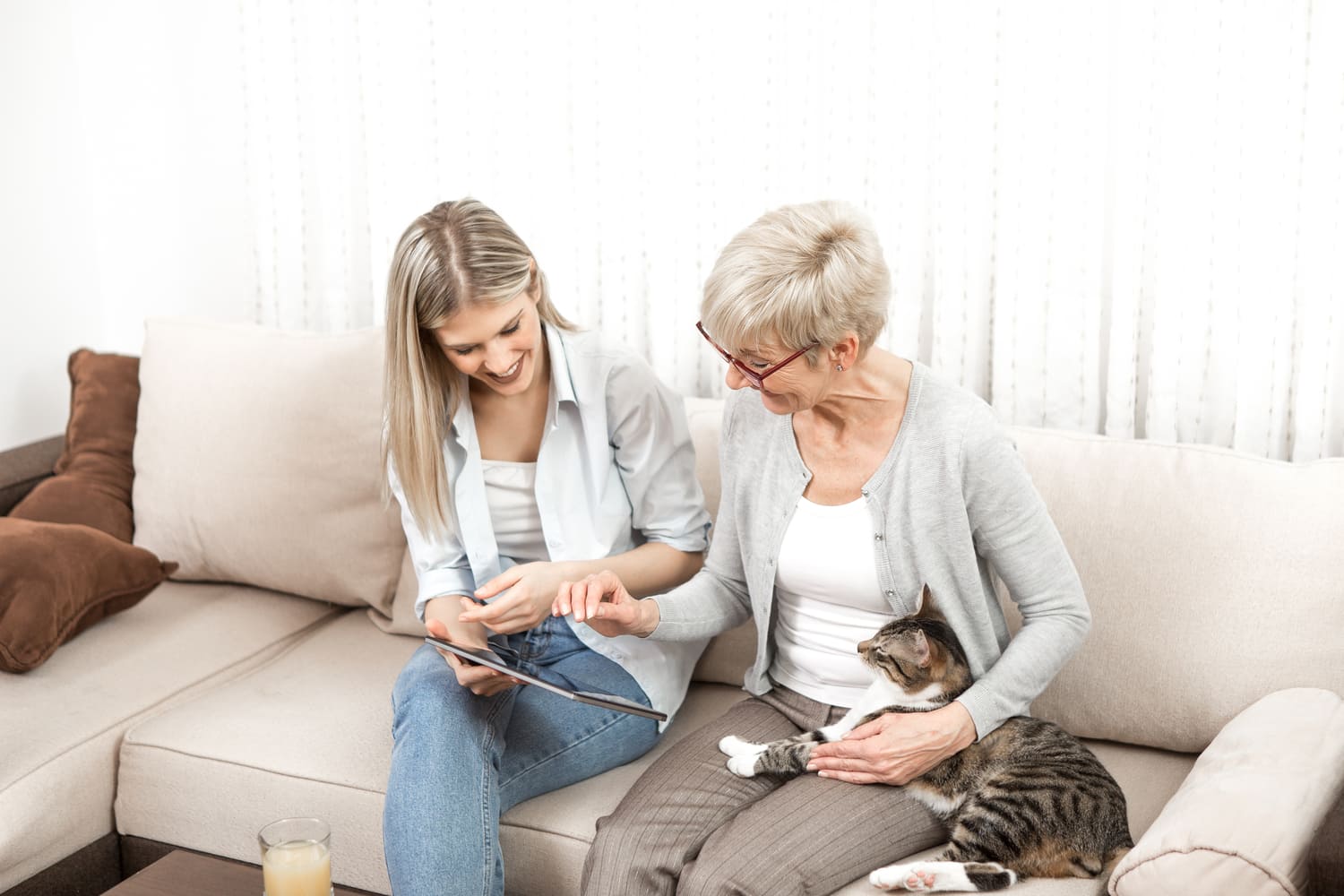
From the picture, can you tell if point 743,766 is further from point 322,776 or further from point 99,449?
point 99,449

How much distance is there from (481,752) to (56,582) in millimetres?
966

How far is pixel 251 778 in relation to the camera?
194 centimetres

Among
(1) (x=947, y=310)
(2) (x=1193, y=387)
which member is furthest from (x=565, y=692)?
(2) (x=1193, y=387)

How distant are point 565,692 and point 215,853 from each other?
2.62 ft

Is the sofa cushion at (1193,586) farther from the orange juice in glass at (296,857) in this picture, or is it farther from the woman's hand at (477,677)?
the orange juice in glass at (296,857)

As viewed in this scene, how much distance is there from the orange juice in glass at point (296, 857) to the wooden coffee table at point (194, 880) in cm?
12

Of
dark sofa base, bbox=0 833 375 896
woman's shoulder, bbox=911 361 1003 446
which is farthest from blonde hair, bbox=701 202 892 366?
dark sofa base, bbox=0 833 375 896

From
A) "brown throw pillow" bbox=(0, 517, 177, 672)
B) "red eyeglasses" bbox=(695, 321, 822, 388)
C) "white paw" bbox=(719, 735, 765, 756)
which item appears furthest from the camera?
"brown throw pillow" bbox=(0, 517, 177, 672)

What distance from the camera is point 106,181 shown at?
3.12m

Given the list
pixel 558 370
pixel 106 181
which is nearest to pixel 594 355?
pixel 558 370

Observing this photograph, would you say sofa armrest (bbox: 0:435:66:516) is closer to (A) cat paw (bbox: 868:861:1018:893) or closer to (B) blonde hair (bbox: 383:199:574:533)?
(B) blonde hair (bbox: 383:199:574:533)

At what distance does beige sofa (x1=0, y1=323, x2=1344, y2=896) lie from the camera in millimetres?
1783

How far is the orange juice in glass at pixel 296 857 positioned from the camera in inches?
55.9

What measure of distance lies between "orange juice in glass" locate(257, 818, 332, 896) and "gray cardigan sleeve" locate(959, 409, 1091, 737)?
2.74 feet
